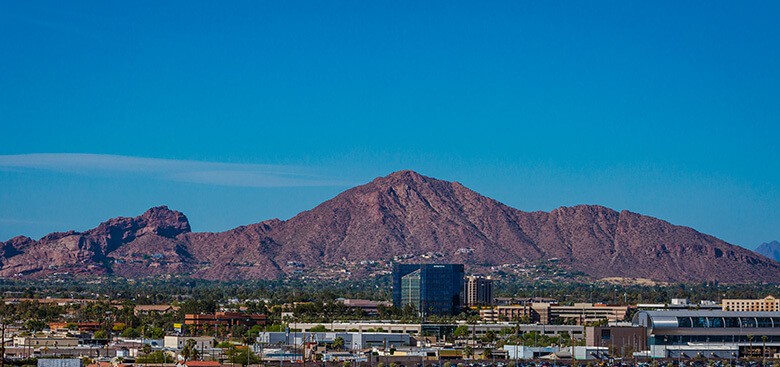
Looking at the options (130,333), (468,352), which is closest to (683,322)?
(468,352)

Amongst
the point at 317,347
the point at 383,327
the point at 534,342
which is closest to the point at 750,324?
the point at 534,342

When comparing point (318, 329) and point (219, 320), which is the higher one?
point (219, 320)

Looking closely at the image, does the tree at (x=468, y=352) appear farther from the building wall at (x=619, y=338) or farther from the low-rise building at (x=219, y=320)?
the low-rise building at (x=219, y=320)

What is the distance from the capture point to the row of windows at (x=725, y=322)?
469 feet

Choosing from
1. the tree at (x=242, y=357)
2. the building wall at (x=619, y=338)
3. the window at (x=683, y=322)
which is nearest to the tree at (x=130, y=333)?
the tree at (x=242, y=357)

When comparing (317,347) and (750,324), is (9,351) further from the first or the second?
(750,324)

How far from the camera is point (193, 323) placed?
19362cm

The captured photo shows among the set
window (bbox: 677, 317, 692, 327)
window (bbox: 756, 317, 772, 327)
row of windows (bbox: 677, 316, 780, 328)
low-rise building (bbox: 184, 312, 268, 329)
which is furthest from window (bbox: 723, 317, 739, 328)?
low-rise building (bbox: 184, 312, 268, 329)

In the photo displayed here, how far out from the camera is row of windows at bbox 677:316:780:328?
143000 millimetres

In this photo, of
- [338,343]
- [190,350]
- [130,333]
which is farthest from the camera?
[130,333]

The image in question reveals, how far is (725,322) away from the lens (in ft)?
473

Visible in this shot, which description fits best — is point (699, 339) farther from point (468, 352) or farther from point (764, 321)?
point (468, 352)

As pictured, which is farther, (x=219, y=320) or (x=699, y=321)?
(x=219, y=320)

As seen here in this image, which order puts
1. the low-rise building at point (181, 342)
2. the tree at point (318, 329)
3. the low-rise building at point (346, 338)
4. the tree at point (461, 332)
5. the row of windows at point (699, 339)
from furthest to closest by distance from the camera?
1. the tree at point (461, 332)
2. the tree at point (318, 329)
3. the low-rise building at point (346, 338)
4. the low-rise building at point (181, 342)
5. the row of windows at point (699, 339)
